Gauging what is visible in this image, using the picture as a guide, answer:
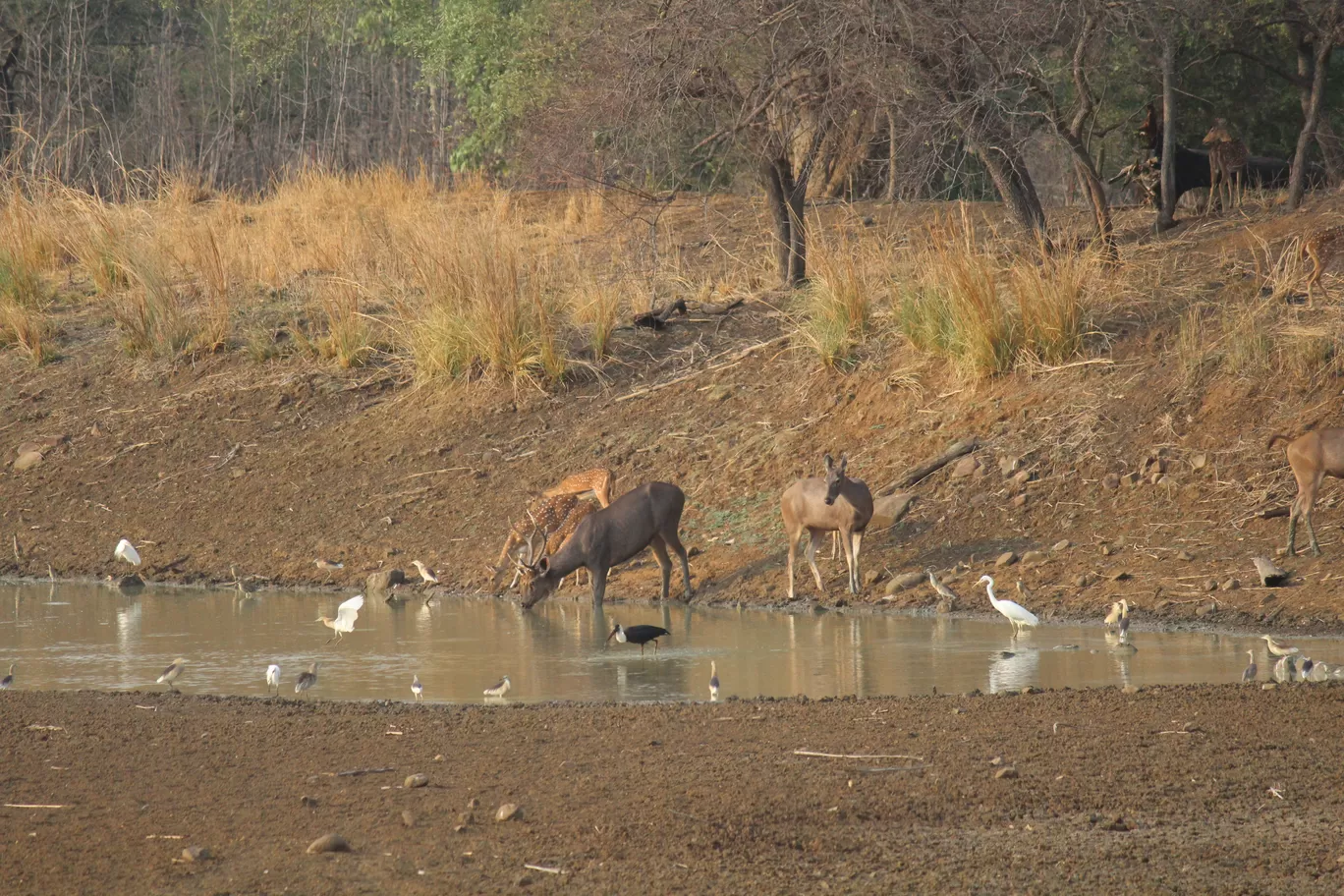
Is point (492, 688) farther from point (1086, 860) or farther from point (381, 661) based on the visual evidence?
point (1086, 860)

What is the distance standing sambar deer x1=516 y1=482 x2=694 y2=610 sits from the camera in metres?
11.9

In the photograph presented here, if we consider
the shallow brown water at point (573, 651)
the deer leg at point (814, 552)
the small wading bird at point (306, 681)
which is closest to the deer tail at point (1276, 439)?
the shallow brown water at point (573, 651)

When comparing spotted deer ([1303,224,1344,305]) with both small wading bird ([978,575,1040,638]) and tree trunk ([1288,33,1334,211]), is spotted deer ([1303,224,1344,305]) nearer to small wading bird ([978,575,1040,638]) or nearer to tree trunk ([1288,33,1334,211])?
tree trunk ([1288,33,1334,211])

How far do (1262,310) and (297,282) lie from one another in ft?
34.6

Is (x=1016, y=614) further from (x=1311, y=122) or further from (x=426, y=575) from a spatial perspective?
(x=1311, y=122)

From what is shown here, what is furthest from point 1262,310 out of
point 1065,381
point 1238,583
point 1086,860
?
point 1086,860

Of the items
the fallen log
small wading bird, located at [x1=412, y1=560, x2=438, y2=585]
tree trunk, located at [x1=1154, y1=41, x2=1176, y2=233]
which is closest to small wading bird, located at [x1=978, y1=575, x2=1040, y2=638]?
the fallen log

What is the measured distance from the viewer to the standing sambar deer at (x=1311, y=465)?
35.5 feet

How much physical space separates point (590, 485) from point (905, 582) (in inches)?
114

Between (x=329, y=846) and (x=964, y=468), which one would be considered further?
(x=964, y=468)

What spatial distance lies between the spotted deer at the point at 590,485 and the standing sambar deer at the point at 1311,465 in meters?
4.91

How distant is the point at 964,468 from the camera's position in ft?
42.6

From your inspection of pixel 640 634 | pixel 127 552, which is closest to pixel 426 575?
pixel 127 552

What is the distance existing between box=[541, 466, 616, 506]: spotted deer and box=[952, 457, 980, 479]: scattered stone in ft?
8.59
